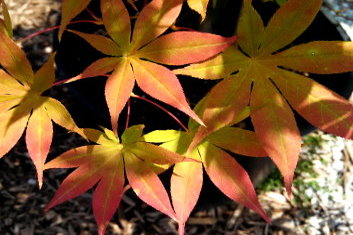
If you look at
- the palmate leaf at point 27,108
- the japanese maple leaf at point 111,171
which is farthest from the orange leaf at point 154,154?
the palmate leaf at point 27,108

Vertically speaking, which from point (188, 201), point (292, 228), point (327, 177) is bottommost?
point (292, 228)

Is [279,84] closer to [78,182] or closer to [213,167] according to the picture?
[213,167]

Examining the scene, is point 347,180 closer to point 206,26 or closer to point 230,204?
point 230,204

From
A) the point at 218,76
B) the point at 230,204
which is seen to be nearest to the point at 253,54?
the point at 218,76

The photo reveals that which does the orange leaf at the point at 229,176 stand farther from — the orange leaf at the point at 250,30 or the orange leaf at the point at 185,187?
the orange leaf at the point at 250,30

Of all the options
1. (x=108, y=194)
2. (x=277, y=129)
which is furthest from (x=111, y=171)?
(x=277, y=129)

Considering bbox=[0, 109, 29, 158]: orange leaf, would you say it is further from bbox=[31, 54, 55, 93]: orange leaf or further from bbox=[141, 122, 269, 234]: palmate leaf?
bbox=[141, 122, 269, 234]: palmate leaf

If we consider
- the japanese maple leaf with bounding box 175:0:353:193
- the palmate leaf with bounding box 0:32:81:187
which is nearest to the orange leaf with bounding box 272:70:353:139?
the japanese maple leaf with bounding box 175:0:353:193

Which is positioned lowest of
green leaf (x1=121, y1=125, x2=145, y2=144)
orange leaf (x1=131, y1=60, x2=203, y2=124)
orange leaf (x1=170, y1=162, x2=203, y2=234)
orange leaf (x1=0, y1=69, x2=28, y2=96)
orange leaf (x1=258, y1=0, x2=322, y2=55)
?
orange leaf (x1=170, y1=162, x2=203, y2=234)
